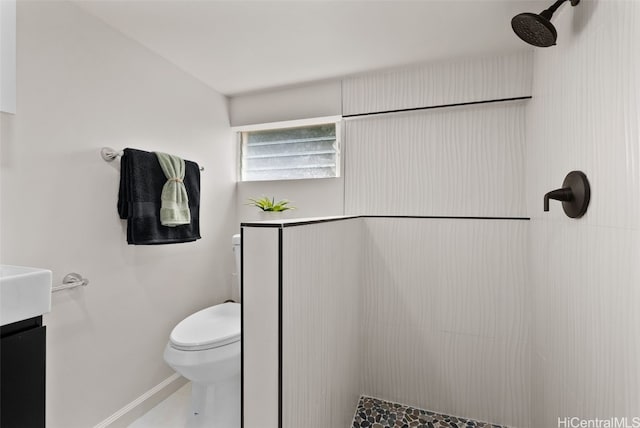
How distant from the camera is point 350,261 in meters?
1.85

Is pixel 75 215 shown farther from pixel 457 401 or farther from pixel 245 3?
pixel 457 401

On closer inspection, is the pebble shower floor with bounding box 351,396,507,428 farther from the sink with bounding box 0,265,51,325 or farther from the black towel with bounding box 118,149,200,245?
the sink with bounding box 0,265,51,325

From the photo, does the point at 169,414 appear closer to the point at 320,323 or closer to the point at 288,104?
the point at 320,323

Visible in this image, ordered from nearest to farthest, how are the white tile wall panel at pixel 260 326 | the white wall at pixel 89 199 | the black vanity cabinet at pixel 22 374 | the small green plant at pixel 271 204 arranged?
1. the black vanity cabinet at pixel 22 374
2. the white tile wall panel at pixel 260 326
3. the white wall at pixel 89 199
4. the small green plant at pixel 271 204

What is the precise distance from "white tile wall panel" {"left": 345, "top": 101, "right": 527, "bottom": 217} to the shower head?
767mm

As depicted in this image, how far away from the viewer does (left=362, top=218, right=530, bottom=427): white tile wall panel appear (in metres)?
1.89

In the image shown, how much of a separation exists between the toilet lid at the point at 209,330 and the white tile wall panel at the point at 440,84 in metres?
1.56

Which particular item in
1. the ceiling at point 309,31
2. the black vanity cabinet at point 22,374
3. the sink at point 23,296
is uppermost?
the ceiling at point 309,31

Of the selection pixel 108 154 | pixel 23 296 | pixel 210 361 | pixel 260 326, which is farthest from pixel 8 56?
→ pixel 210 361

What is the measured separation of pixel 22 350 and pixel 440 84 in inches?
89.1

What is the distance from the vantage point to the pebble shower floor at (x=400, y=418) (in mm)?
1902

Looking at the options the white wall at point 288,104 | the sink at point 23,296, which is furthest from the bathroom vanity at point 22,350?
the white wall at point 288,104

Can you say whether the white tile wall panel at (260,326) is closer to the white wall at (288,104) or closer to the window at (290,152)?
the window at (290,152)

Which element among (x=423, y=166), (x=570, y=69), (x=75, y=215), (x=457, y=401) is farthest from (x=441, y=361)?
(x=75, y=215)
